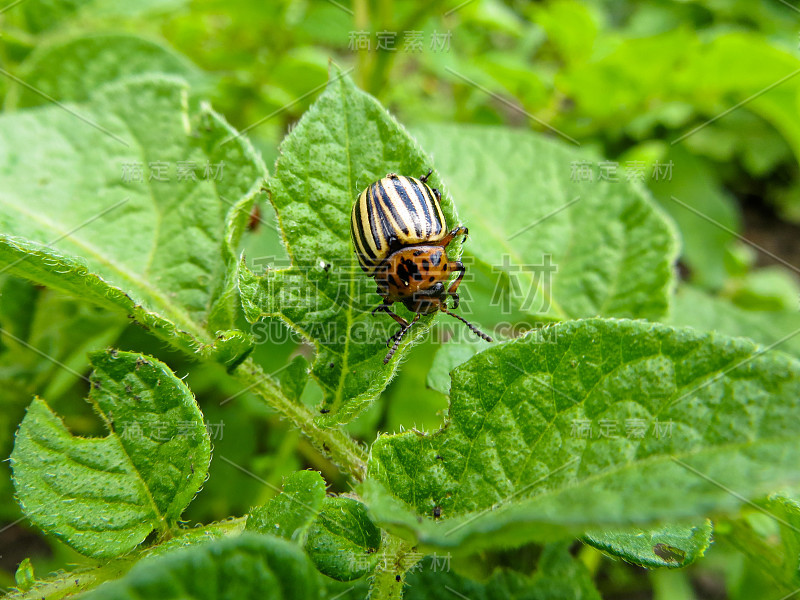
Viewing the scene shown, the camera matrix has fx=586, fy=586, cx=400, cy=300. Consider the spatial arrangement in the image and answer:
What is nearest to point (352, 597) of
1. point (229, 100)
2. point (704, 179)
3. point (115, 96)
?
point (115, 96)

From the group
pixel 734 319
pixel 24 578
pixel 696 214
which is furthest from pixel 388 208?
pixel 696 214

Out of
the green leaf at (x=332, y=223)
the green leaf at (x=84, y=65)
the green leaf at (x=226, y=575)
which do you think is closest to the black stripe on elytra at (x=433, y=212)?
the green leaf at (x=332, y=223)

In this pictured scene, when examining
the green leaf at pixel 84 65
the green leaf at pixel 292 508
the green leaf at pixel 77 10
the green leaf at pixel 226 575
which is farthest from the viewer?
the green leaf at pixel 77 10

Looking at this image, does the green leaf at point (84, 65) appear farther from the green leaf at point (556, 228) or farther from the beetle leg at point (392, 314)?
the beetle leg at point (392, 314)

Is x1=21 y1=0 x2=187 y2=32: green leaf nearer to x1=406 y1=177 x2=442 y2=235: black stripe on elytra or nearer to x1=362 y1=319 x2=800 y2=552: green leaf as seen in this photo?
x1=406 y1=177 x2=442 y2=235: black stripe on elytra

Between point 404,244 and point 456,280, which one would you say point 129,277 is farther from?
point 456,280

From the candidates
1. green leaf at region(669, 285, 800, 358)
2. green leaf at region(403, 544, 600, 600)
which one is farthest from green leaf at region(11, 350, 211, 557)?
green leaf at region(669, 285, 800, 358)
